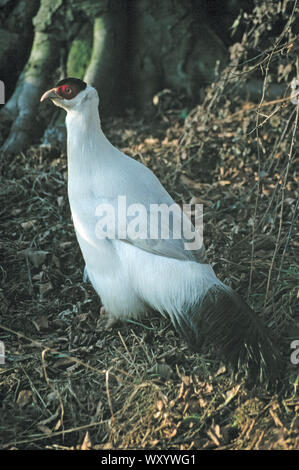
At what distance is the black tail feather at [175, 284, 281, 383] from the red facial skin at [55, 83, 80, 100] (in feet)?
4.34

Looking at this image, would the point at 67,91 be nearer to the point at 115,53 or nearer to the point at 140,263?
the point at 140,263

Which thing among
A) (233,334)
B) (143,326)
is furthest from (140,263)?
(233,334)

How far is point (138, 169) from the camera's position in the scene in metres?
2.93

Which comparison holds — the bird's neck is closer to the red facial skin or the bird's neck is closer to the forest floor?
the red facial skin

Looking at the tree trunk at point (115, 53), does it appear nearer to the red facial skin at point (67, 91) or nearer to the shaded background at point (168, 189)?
the shaded background at point (168, 189)

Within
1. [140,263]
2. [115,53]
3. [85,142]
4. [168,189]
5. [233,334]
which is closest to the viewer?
[233,334]

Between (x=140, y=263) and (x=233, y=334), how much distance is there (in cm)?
61

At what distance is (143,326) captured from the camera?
9.64ft

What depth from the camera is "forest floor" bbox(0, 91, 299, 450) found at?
90.1 inches

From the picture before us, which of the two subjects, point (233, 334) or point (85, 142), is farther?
point (85, 142)

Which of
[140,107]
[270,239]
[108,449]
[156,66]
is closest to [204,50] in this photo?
[156,66]

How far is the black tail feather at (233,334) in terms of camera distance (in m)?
2.36

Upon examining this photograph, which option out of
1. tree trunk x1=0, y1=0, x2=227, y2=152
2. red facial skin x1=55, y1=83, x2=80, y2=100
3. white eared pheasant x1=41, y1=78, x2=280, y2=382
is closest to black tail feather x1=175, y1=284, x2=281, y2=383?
white eared pheasant x1=41, y1=78, x2=280, y2=382

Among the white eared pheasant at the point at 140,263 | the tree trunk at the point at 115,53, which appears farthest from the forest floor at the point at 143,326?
the tree trunk at the point at 115,53
